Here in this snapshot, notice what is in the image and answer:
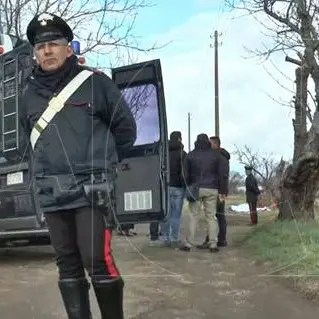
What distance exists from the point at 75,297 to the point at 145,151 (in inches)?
140

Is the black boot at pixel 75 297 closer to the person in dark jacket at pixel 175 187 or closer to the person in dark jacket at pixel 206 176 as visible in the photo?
the person in dark jacket at pixel 206 176

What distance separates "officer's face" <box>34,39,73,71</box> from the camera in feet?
13.6

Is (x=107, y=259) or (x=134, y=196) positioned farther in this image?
(x=134, y=196)

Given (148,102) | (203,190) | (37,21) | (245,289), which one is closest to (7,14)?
(203,190)

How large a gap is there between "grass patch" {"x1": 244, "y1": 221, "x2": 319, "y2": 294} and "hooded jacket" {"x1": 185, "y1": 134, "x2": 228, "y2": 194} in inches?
43.7

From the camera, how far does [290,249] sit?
8.41m

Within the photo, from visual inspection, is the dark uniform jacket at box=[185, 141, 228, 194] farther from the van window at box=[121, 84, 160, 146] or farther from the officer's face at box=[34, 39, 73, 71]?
the officer's face at box=[34, 39, 73, 71]

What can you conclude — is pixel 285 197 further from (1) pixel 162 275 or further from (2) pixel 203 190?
(1) pixel 162 275

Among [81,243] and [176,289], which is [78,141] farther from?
[176,289]

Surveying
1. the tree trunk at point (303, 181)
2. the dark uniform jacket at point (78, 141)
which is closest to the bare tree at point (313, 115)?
the tree trunk at point (303, 181)

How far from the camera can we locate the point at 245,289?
276 inches

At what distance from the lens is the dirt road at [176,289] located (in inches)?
234

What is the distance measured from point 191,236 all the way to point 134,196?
4.16 meters

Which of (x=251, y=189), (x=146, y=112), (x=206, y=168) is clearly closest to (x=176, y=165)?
(x=206, y=168)
